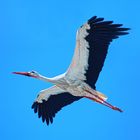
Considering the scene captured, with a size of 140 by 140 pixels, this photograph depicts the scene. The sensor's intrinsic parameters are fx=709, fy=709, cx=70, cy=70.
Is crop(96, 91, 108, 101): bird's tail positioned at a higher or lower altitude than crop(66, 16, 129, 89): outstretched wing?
lower

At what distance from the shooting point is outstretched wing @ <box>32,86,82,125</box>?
702 inches

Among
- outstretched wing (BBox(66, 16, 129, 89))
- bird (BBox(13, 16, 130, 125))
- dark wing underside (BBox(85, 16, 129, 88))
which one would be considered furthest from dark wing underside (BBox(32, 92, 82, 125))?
dark wing underside (BBox(85, 16, 129, 88))

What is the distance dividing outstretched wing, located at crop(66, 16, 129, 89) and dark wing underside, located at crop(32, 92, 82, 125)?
1.22 meters

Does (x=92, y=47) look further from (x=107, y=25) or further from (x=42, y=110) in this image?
(x=42, y=110)

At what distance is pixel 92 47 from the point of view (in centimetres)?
1617

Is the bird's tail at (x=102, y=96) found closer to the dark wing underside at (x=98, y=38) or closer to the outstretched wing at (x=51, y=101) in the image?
the dark wing underside at (x=98, y=38)

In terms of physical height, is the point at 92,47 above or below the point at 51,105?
below

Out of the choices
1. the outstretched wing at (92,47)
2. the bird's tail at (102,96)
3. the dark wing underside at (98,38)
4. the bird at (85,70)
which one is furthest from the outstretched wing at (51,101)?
the dark wing underside at (98,38)

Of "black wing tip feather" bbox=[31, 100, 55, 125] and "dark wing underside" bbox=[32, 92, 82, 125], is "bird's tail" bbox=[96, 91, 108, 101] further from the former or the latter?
"black wing tip feather" bbox=[31, 100, 55, 125]

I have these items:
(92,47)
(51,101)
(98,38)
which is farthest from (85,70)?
(51,101)

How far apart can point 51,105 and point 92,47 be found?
2.60 metres

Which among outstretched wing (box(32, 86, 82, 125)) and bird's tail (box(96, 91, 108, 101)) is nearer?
bird's tail (box(96, 91, 108, 101))

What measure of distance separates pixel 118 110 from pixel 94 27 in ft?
6.95

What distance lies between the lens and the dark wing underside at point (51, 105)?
17.9 metres
